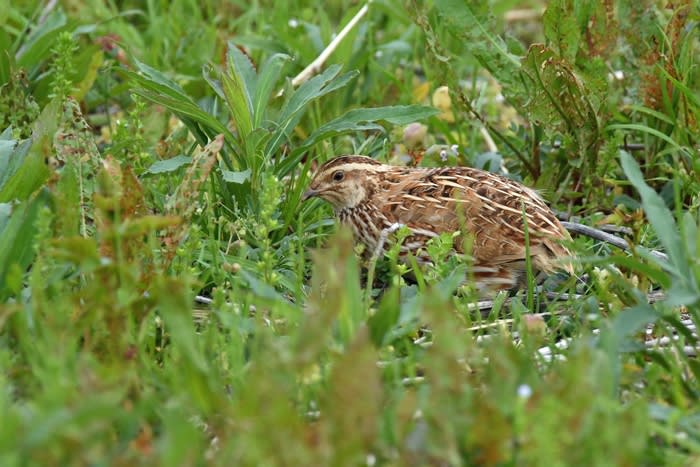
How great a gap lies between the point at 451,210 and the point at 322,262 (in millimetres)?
2304

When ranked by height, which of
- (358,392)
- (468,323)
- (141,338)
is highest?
(358,392)

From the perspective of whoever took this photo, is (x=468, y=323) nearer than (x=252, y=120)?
Yes

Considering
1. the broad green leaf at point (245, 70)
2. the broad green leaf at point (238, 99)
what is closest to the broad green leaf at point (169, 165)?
the broad green leaf at point (238, 99)

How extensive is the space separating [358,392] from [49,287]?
5.24 feet

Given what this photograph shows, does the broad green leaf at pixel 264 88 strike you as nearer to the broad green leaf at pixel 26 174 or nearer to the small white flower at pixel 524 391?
the broad green leaf at pixel 26 174

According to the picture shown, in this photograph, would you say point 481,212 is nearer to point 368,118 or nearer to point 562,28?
point 368,118

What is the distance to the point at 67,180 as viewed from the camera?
16.2 ft

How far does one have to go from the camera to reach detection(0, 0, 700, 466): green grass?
3.46 meters

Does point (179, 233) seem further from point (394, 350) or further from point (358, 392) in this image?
point (358, 392)

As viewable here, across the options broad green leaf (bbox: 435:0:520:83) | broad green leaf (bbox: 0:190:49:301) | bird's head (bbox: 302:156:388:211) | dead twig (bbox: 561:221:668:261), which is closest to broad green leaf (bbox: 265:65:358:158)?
bird's head (bbox: 302:156:388:211)

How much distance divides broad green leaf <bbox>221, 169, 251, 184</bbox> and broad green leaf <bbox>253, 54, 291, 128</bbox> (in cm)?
34

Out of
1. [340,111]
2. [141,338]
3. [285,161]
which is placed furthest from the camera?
[340,111]

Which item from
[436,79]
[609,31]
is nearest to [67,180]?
[436,79]

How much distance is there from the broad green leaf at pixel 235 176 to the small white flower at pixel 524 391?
224 centimetres
